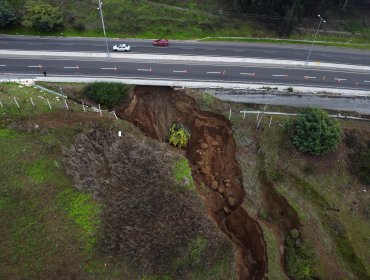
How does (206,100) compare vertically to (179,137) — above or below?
above

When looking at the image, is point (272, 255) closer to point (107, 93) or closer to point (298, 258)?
point (298, 258)

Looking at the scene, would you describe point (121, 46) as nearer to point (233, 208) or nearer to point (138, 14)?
point (138, 14)

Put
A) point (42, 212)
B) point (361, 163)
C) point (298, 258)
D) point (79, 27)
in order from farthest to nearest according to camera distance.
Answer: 1. point (79, 27)
2. point (361, 163)
3. point (298, 258)
4. point (42, 212)

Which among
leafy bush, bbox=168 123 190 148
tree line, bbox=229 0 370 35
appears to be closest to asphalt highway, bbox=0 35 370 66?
tree line, bbox=229 0 370 35

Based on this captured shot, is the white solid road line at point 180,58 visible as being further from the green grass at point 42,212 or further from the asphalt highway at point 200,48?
the green grass at point 42,212

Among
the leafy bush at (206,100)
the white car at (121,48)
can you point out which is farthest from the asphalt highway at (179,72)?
the leafy bush at (206,100)

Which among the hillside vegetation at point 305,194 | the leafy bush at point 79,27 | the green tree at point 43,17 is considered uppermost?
the green tree at point 43,17

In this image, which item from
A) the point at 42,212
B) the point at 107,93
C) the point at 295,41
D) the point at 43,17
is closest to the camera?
the point at 42,212

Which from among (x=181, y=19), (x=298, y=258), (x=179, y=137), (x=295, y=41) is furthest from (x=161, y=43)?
(x=298, y=258)
